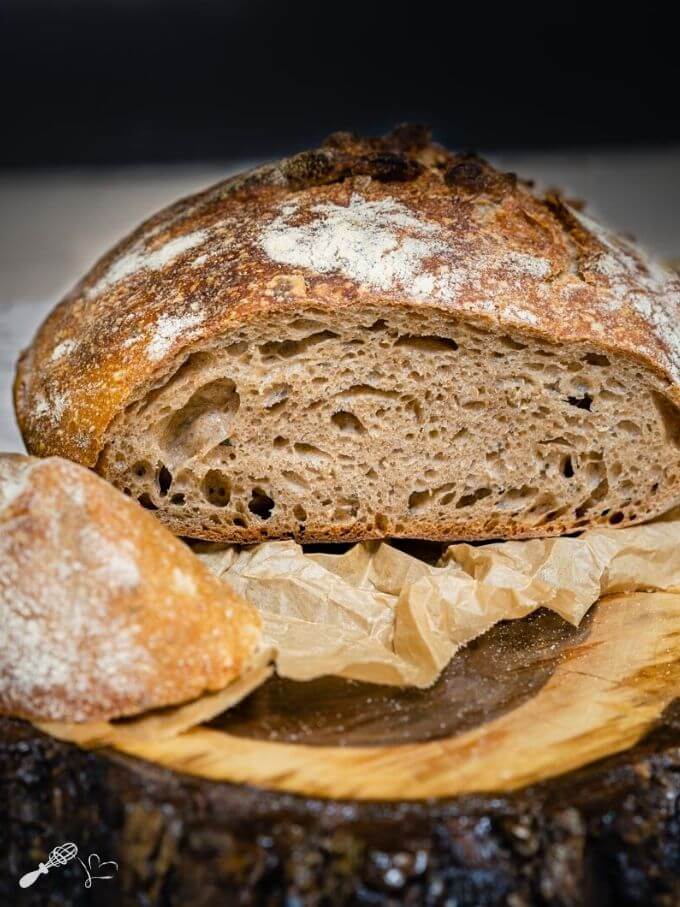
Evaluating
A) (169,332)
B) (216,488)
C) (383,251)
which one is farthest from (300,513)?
(383,251)

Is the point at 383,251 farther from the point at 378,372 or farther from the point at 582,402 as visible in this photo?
the point at 582,402

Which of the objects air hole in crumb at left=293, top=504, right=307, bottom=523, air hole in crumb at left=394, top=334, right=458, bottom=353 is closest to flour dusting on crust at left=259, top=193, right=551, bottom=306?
air hole in crumb at left=394, top=334, right=458, bottom=353

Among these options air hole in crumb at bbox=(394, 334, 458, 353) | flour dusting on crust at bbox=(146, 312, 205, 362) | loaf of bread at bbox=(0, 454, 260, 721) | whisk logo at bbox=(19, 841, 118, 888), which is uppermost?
flour dusting on crust at bbox=(146, 312, 205, 362)

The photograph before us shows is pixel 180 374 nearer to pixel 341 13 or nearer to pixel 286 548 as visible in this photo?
pixel 286 548

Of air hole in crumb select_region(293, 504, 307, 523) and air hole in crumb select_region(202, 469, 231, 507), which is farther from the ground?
→ air hole in crumb select_region(202, 469, 231, 507)

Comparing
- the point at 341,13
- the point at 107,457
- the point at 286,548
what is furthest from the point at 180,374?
the point at 341,13

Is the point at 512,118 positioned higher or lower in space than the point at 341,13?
lower

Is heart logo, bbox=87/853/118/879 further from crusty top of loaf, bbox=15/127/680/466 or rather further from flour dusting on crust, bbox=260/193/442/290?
flour dusting on crust, bbox=260/193/442/290

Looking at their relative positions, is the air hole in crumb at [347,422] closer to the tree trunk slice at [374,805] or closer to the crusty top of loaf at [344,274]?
the crusty top of loaf at [344,274]
